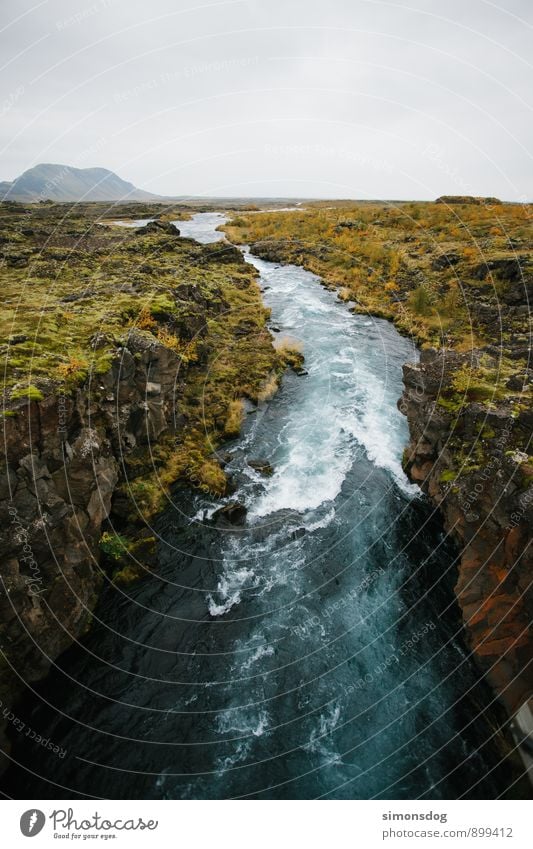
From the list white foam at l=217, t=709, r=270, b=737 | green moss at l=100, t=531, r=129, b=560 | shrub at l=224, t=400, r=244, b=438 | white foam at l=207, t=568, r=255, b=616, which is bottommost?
white foam at l=217, t=709, r=270, b=737

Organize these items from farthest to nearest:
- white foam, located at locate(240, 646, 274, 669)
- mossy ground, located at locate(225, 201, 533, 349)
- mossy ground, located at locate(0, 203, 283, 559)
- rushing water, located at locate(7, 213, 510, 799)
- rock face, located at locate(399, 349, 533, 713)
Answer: mossy ground, located at locate(225, 201, 533, 349) < mossy ground, located at locate(0, 203, 283, 559) < white foam, located at locate(240, 646, 274, 669) < rock face, located at locate(399, 349, 533, 713) < rushing water, located at locate(7, 213, 510, 799)

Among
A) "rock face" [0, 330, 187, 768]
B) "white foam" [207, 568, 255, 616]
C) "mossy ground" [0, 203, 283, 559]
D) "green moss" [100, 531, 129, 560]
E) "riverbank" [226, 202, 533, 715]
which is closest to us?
"rock face" [0, 330, 187, 768]

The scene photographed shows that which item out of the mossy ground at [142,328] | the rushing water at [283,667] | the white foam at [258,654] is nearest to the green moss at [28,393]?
the mossy ground at [142,328]

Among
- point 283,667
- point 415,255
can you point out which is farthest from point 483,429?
point 415,255

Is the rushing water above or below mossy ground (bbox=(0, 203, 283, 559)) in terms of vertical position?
below

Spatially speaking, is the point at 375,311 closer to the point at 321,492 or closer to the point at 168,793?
the point at 321,492

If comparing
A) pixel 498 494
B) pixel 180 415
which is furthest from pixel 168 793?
pixel 180 415

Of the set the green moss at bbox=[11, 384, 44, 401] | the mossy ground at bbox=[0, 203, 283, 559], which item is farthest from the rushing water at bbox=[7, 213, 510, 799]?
the green moss at bbox=[11, 384, 44, 401]

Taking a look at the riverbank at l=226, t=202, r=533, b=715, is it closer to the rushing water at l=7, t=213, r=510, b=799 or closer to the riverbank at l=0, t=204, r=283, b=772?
the rushing water at l=7, t=213, r=510, b=799
